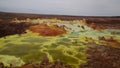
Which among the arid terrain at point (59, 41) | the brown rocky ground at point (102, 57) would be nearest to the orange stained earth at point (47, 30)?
the arid terrain at point (59, 41)

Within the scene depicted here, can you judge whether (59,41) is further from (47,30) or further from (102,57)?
(102,57)

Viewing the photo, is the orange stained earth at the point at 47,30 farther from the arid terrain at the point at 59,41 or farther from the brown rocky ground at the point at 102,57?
the brown rocky ground at the point at 102,57

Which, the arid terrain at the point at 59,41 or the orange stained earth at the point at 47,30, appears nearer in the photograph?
the arid terrain at the point at 59,41

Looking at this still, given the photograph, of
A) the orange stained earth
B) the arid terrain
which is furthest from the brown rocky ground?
the orange stained earth

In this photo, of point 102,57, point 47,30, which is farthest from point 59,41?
point 102,57

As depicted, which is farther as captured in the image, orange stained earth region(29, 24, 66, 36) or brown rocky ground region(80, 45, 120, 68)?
orange stained earth region(29, 24, 66, 36)

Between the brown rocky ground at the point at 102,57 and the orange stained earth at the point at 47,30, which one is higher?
the orange stained earth at the point at 47,30

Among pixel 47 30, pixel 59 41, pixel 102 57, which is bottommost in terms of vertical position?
pixel 102 57

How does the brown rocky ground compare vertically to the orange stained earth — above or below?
below

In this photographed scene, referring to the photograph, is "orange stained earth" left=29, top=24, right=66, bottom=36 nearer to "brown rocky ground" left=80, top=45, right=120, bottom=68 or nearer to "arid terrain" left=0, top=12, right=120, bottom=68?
"arid terrain" left=0, top=12, right=120, bottom=68
